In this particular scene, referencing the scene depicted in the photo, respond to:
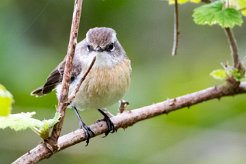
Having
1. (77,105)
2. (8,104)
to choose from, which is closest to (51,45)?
(77,105)

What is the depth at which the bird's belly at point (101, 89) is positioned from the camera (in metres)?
4.88

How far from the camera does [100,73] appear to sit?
4965 millimetres

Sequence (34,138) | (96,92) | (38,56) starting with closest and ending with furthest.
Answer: (96,92), (34,138), (38,56)

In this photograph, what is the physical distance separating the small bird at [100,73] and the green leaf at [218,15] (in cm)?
112

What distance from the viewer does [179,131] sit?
634 cm

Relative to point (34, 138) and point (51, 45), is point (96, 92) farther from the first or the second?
point (51, 45)

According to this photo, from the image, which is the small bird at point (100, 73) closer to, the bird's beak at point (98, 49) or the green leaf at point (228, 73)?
the bird's beak at point (98, 49)

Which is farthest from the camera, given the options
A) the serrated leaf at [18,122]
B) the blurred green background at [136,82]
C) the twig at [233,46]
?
the blurred green background at [136,82]

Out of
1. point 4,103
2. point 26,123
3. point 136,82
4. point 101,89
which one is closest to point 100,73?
point 101,89

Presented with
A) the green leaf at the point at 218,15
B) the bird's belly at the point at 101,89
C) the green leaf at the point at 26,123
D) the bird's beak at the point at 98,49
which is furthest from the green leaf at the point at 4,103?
the bird's beak at the point at 98,49

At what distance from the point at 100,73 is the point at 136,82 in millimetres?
1906

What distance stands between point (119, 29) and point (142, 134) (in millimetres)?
1785

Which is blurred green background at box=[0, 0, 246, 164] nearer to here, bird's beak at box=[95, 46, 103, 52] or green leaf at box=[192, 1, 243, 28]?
bird's beak at box=[95, 46, 103, 52]

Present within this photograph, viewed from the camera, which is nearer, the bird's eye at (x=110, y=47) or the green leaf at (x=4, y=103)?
the green leaf at (x=4, y=103)
